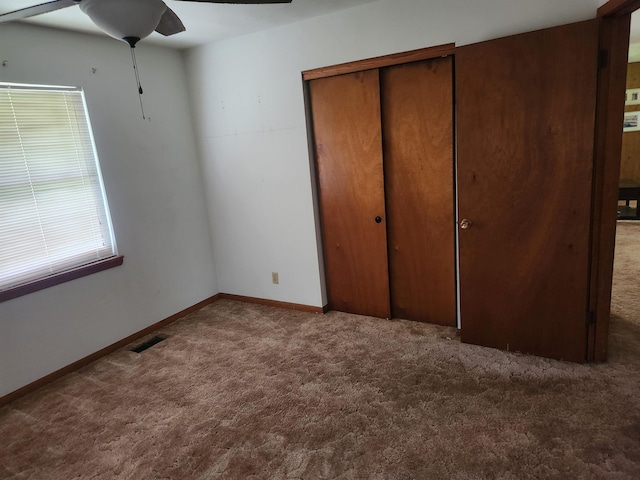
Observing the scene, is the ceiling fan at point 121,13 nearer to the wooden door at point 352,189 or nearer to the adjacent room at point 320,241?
the adjacent room at point 320,241

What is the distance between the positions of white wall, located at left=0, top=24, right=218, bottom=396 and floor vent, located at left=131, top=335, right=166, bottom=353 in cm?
15

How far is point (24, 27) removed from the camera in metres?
2.57

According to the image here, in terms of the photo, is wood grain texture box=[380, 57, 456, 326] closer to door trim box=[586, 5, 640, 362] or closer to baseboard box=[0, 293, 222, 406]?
door trim box=[586, 5, 640, 362]

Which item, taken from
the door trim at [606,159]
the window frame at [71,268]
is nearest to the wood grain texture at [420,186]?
the door trim at [606,159]

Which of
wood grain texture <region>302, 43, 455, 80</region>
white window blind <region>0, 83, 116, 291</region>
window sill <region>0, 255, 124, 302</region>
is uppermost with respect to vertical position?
wood grain texture <region>302, 43, 455, 80</region>

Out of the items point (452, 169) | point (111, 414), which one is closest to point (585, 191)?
point (452, 169)

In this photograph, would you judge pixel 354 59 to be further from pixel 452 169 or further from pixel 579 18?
pixel 579 18

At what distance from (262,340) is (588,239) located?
2.27 m

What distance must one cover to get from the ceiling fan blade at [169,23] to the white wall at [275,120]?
129 cm

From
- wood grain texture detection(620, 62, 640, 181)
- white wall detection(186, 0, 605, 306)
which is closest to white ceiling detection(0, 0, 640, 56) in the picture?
white wall detection(186, 0, 605, 306)

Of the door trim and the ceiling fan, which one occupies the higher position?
the ceiling fan

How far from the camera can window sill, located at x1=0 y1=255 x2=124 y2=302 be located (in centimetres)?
257

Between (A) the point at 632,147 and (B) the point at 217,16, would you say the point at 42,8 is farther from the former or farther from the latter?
(A) the point at 632,147

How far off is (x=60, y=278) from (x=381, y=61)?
8.78ft
